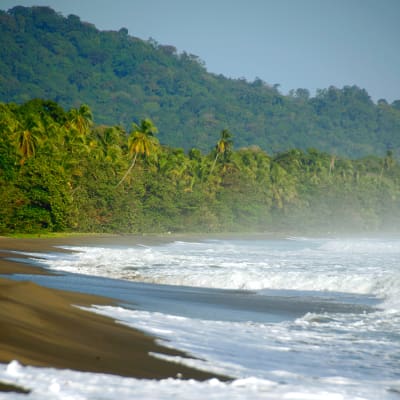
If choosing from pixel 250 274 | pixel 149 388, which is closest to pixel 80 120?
pixel 250 274

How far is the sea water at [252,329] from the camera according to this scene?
20.5 feet

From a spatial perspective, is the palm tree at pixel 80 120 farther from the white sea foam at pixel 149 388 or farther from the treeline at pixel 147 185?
the white sea foam at pixel 149 388

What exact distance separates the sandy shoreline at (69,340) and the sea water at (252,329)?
0.89 feet

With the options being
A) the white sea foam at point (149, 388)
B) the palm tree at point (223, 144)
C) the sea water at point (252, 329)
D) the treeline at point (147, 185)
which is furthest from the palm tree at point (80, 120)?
the white sea foam at point (149, 388)

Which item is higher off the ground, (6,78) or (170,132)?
(6,78)

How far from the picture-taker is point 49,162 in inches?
1672

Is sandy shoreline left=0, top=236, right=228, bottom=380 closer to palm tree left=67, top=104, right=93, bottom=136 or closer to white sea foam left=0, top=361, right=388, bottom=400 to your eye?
white sea foam left=0, top=361, right=388, bottom=400

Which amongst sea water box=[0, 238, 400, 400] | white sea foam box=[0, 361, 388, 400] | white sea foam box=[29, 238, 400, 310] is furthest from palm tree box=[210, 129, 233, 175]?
white sea foam box=[0, 361, 388, 400]

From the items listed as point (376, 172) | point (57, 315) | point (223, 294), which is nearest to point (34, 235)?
point (223, 294)

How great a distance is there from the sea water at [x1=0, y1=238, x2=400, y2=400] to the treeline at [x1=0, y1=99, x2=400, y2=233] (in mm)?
21716

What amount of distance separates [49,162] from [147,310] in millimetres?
32506

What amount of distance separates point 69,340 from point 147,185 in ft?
176

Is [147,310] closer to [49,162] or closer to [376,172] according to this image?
[49,162]

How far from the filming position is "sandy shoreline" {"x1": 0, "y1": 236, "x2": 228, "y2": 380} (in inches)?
263
